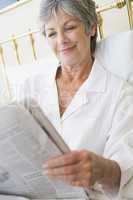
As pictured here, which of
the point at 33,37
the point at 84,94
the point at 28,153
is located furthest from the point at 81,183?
the point at 33,37

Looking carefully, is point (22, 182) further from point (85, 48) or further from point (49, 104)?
point (85, 48)

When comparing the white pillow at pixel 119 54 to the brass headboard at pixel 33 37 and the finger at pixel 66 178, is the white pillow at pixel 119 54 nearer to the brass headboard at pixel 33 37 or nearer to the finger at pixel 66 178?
the brass headboard at pixel 33 37

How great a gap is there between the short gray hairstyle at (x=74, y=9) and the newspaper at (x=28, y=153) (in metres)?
0.55

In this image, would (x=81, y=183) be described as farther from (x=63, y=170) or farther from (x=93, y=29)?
(x=93, y=29)

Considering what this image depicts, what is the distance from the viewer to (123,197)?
0.96 meters

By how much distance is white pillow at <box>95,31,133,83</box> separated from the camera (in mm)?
1225

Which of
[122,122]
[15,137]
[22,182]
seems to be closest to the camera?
[15,137]

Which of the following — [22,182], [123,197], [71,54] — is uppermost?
[71,54]

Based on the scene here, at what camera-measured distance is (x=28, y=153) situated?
2.53 ft

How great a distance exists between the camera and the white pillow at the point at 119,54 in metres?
1.22

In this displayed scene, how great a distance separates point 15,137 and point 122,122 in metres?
0.42

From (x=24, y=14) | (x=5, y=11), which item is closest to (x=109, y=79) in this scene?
(x=24, y=14)

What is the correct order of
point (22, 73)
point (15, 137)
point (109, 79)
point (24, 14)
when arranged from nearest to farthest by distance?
point (15, 137) < point (109, 79) < point (22, 73) < point (24, 14)

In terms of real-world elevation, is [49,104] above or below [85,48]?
below
